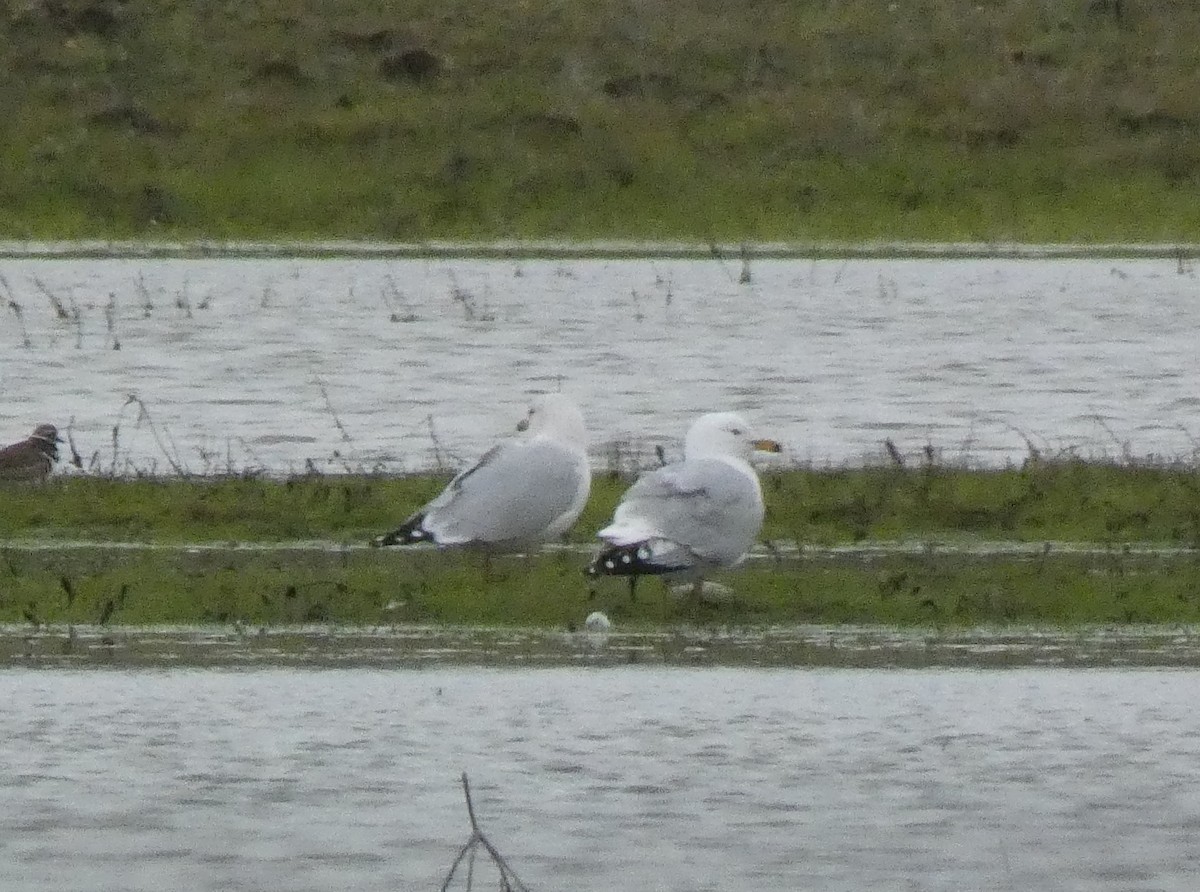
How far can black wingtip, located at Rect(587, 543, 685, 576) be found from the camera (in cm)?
1108

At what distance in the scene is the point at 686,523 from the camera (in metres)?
11.2

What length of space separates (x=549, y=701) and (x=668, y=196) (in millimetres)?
19545

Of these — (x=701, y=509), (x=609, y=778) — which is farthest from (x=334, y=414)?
(x=609, y=778)

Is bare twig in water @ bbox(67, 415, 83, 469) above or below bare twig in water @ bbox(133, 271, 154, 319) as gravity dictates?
below

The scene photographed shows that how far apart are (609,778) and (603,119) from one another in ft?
74.2

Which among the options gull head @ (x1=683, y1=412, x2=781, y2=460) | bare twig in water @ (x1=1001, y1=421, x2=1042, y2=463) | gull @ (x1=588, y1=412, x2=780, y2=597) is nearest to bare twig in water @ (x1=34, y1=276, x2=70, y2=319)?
bare twig in water @ (x1=1001, y1=421, x2=1042, y2=463)

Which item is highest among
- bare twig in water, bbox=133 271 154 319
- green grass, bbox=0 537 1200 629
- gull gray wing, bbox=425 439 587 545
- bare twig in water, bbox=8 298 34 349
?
bare twig in water, bbox=133 271 154 319

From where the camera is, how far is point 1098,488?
44.9 ft

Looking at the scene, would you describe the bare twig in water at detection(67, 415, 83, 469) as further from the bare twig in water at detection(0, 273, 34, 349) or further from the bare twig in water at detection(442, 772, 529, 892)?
the bare twig in water at detection(442, 772, 529, 892)

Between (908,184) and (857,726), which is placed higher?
(908,184)

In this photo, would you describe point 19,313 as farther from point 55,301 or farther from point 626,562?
point 626,562

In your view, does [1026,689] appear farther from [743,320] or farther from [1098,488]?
[743,320]

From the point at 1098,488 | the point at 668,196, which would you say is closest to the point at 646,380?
the point at 1098,488

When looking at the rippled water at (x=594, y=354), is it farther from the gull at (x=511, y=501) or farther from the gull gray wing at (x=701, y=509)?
the gull gray wing at (x=701, y=509)
